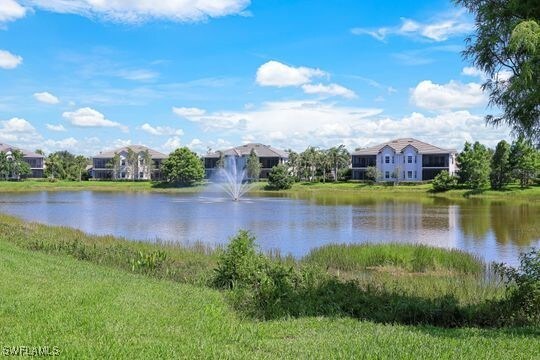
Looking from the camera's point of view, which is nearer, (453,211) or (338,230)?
(338,230)

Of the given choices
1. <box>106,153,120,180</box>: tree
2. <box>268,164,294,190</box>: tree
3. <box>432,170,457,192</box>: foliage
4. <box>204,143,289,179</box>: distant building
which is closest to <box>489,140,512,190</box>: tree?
<box>432,170,457,192</box>: foliage

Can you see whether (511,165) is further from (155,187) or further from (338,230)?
(155,187)

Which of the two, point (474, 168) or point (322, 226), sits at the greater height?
point (474, 168)

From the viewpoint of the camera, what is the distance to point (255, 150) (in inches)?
4739

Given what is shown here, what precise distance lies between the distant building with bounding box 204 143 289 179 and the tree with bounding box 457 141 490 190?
42.2 metres

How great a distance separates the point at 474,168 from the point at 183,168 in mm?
51722

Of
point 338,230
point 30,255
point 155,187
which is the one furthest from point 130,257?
point 155,187

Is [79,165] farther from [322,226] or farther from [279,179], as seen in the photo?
[322,226]

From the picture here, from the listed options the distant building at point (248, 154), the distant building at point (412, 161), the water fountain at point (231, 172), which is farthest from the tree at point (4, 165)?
the distant building at point (412, 161)

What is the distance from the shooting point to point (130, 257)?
63.2 ft

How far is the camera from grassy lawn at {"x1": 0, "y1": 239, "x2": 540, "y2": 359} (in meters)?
6.98

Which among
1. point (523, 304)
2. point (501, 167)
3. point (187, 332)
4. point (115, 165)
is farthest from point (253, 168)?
point (187, 332)

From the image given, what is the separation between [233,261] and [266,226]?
71.9 feet

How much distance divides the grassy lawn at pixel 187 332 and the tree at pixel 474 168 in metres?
73.8
